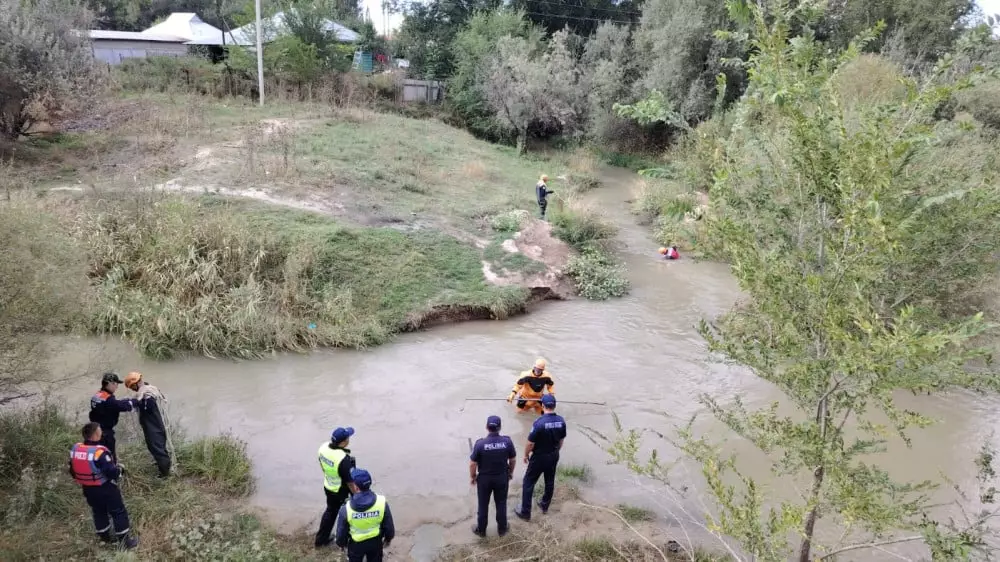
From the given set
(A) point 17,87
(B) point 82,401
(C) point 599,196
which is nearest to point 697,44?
(C) point 599,196

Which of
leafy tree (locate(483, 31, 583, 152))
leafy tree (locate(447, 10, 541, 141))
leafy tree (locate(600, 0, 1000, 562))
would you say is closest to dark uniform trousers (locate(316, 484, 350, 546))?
leafy tree (locate(600, 0, 1000, 562))

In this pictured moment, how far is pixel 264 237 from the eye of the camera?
11.9 meters

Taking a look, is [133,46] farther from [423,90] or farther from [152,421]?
[152,421]

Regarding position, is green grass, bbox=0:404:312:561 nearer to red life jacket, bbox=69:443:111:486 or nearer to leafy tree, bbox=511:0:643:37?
red life jacket, bbox=69:443:111:486

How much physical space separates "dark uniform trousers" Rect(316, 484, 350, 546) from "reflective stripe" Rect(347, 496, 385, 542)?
674 millimetres

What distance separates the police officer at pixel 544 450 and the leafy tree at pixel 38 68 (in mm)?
15499

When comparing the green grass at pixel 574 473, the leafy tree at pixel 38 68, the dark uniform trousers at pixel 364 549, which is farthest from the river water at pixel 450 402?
the leafy tree at pixel 38 68

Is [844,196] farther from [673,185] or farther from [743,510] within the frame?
[673,185]

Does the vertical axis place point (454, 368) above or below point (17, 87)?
below

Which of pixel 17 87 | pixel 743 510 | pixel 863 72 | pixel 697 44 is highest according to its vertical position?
pixel 697 44

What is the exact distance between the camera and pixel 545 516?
668cm

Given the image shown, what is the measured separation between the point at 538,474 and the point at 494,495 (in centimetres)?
60

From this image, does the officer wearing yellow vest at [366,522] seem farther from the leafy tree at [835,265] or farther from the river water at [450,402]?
the leafy tree at [835,265]

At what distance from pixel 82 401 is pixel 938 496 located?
1108 cm
